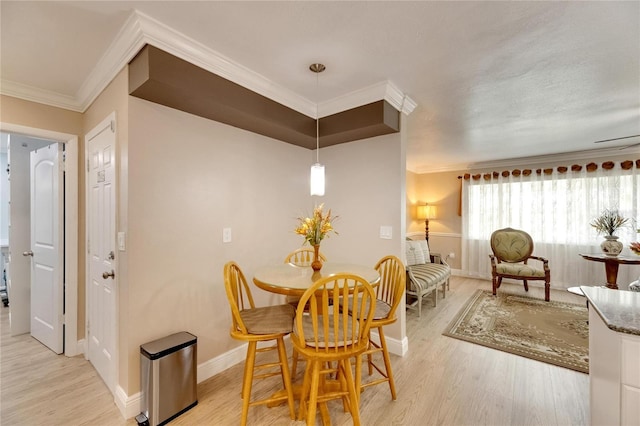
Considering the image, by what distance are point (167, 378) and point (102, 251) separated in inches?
46.3

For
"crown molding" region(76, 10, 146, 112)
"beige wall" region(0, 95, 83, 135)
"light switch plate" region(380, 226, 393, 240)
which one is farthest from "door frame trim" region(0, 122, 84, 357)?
"light switch plate" region(380, 226, 393, 240)

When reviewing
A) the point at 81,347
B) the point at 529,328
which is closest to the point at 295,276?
the point at 81,347

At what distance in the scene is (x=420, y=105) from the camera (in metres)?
2.87

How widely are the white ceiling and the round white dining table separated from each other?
1.58 m

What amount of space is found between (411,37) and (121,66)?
78.6 inches

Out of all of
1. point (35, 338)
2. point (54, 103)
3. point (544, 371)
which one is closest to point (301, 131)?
point (54, 103)

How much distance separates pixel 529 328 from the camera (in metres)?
3.23

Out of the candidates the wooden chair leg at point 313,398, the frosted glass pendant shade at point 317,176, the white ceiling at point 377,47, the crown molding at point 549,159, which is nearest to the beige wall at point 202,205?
the white ceiling at point 377,47

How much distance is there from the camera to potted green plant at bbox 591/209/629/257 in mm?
→ 3891

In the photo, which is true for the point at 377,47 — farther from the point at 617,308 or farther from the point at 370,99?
the point at 617,308

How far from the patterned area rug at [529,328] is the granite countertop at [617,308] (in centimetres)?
139

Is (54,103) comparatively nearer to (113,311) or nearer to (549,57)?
(113,311)

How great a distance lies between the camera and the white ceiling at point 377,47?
153cm

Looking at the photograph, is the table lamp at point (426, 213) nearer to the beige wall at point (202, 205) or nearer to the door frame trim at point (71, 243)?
the beige wall at point (202, 205)
